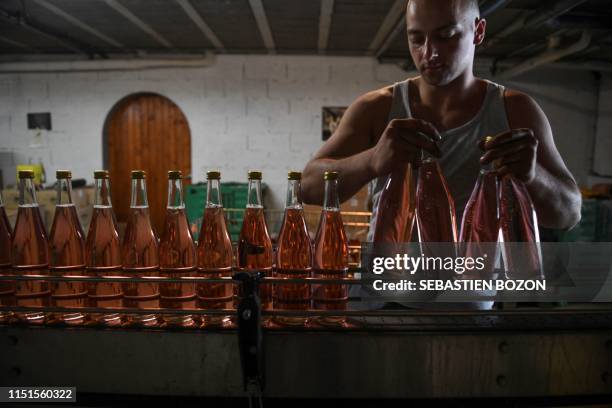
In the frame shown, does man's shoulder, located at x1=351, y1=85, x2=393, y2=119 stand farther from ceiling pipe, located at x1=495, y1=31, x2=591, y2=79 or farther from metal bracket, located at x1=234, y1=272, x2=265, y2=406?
ceiling pipe, located at x1=495, y1=31, x2=591, y2=79

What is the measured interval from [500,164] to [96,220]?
0.66 m

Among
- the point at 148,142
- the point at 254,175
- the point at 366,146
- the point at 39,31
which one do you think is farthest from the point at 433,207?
the point at 148,142

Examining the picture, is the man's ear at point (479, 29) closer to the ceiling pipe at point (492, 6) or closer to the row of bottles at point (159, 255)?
the row of bottles at point (159, 255)

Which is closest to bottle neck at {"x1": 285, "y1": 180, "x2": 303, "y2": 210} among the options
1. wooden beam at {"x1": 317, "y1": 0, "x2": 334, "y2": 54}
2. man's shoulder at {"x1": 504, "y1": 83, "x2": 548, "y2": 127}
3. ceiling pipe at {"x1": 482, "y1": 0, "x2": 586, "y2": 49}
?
man's shoulder at {"x1": 504, "y1": 83, "x2": 548, "y2": 127}

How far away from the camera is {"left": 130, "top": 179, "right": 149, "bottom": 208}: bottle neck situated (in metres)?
0.66

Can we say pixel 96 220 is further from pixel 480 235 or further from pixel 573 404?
pixel 573 404

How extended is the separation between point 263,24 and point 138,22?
1151mm

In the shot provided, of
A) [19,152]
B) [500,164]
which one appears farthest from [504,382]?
[19,152]

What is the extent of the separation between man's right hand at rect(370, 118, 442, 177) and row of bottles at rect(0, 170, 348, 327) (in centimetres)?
9

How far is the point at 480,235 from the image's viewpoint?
654 mm

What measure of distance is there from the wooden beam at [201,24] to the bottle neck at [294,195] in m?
3.05

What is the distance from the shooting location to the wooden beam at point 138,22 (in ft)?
10.8

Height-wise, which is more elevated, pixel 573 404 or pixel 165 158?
pixel 165 158

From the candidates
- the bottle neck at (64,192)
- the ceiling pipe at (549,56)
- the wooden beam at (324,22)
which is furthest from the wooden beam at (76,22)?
the ceiling pipe at (549,56)
